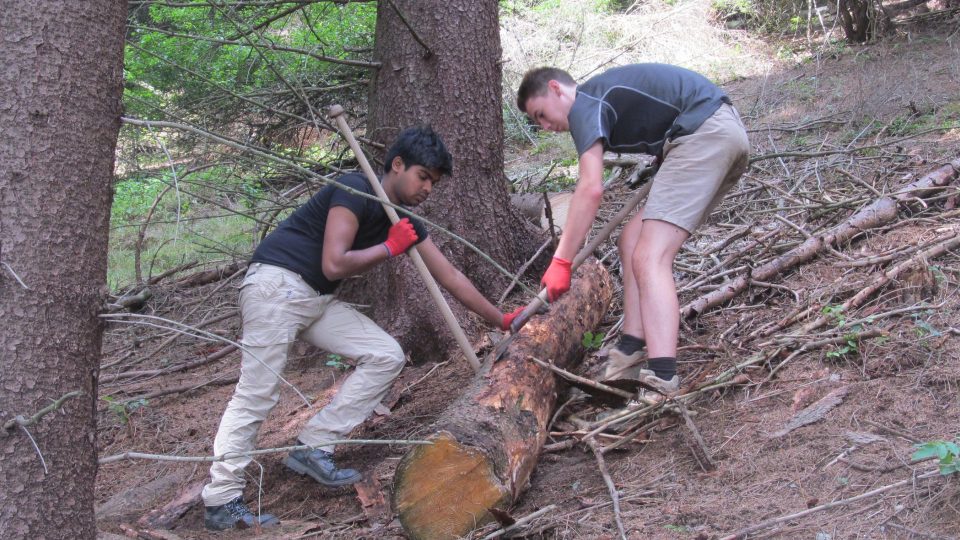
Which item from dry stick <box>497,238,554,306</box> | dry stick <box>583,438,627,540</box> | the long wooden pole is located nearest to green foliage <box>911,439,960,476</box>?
dry stick <box>583,438,627,540</box>

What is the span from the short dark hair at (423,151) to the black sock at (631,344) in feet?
3.97

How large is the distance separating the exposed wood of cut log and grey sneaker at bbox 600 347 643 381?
2.62ft

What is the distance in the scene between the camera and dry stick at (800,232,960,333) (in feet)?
12.1

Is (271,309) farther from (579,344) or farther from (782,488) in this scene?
(782,488)

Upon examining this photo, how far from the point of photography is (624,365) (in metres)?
3.74

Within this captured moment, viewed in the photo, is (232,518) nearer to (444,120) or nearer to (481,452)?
(481,452)

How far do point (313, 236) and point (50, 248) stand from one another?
1574mm

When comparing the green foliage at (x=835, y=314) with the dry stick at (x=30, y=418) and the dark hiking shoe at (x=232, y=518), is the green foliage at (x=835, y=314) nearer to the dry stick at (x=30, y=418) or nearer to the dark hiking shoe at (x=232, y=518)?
the dark hiking shoe at (x=232, y=518)

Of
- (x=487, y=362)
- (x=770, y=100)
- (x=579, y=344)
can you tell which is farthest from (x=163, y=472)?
(x=770, y=100)

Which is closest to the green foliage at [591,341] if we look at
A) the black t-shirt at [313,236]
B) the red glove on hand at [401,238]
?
the black t-shirt at [313,236]

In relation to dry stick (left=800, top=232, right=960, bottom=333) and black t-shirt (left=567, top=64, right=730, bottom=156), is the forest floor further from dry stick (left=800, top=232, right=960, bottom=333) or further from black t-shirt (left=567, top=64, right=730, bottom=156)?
black t-shirt (left=567, top=64, right=730, bottom=156)

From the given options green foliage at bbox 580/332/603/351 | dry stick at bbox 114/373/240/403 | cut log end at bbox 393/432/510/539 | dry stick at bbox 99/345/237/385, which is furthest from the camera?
dry stick at bbox 99/345/237/385

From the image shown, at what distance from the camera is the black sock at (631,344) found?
3.74 m

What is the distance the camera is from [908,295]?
3.73 meters
